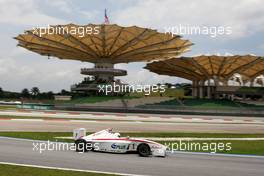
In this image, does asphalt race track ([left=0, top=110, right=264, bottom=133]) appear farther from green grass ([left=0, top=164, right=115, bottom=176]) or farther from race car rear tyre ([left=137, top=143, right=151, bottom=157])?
green grass ([left=0, top=164, right=115, bottom=176])

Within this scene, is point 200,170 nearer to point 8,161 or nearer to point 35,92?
point 8,161

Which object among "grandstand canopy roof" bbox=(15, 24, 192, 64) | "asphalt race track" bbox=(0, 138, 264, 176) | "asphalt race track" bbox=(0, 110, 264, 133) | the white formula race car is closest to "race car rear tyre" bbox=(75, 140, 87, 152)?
the white formula race car

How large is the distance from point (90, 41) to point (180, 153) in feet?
202

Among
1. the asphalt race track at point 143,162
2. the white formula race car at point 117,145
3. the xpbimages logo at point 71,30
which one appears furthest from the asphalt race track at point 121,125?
the xpbimages logo at point 71,30

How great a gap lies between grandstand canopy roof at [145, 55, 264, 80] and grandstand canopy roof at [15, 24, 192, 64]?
370cm

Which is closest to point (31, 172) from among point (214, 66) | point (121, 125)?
point (121, 125)

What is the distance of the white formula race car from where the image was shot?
1570cm

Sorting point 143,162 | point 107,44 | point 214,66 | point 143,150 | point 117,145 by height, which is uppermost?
point 107,44

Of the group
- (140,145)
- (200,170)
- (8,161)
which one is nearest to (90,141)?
(140,145)

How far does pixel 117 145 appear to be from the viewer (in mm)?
16016

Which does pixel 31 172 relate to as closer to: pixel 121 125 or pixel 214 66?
pixel 121 125

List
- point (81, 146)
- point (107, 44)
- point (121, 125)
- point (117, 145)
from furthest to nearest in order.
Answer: point (107, 44), point (121, 125), point (81, 146), point (117, 145)

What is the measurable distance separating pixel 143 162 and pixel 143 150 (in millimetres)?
1636

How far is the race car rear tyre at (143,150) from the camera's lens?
1562cm
